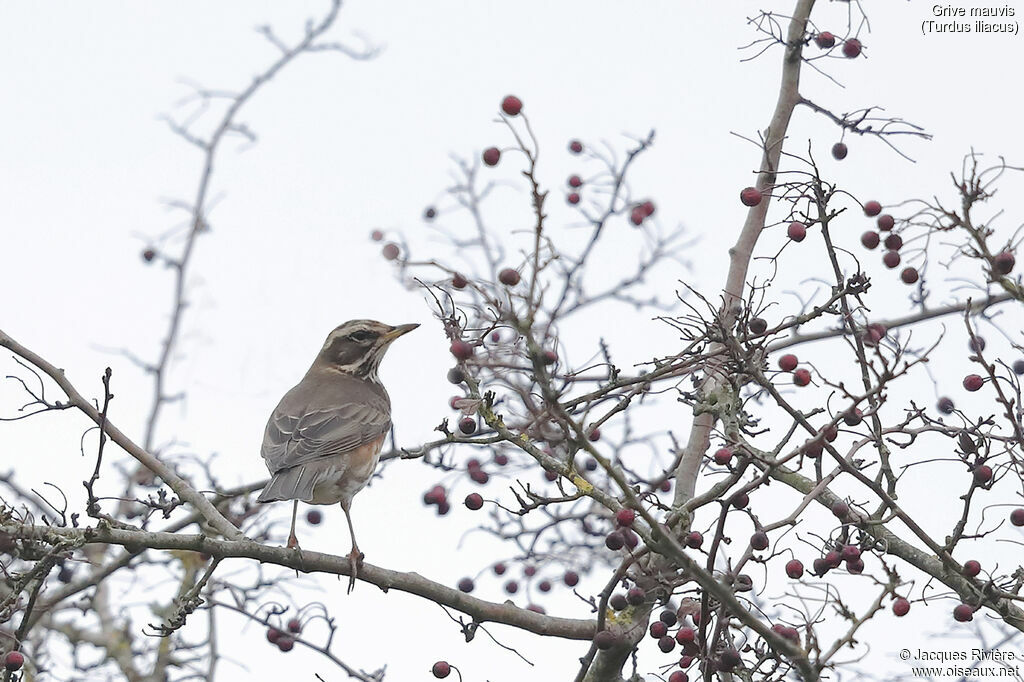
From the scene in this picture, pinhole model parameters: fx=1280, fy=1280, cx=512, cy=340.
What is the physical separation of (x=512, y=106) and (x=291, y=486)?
259 centimetres

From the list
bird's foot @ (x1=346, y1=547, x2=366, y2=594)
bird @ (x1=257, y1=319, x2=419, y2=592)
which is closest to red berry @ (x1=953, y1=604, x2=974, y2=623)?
bird's foot @ (x1=346, y1=547, x2=366, y2=594)

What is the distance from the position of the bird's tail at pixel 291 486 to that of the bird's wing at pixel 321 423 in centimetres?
8

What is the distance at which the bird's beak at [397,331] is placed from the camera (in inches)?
342

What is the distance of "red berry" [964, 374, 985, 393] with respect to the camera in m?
5.01

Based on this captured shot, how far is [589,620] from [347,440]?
8.42ft

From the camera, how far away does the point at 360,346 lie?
9.19 metres

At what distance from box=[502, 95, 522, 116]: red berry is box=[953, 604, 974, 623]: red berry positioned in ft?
8.22

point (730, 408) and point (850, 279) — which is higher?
point (850, 279)

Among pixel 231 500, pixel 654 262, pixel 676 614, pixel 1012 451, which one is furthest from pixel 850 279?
pixel 231 500

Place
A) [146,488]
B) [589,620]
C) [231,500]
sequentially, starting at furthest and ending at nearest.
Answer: [146,488], [231,500], [589,620]

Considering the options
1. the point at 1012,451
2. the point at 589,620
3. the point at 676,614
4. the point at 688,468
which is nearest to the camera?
the point at 1012,451

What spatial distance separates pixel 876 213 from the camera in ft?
17.8

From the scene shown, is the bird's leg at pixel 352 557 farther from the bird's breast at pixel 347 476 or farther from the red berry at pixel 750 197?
the red berry at pixel 750 197

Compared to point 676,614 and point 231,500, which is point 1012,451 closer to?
point 676,614
